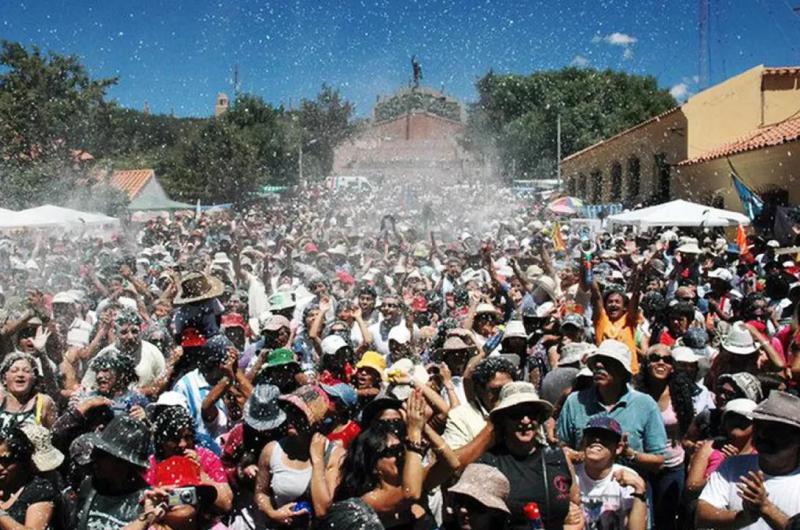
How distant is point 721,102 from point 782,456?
2408cm

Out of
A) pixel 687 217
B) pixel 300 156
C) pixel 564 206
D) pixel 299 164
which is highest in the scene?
pixel 300 156

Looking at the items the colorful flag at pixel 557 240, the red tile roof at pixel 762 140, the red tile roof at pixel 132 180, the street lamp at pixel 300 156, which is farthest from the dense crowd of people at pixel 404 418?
the street lamp at pixel 300 156

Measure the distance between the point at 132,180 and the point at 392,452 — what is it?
1889 inches

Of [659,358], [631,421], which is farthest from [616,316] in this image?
[631,421]

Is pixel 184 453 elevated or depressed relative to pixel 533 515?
elevated

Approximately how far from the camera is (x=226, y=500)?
3.71 metres

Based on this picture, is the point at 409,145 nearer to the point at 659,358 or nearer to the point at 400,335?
the point at 400,335

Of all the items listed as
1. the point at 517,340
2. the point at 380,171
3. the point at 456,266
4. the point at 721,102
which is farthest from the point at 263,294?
the point at 380,171

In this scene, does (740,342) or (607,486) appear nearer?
(607,486)

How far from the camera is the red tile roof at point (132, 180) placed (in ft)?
155

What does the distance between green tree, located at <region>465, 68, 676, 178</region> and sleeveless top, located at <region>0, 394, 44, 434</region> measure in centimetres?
5519

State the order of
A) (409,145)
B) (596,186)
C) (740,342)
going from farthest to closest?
(409,145)
(596,186)
(740,342)

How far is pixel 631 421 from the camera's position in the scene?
4340 mm

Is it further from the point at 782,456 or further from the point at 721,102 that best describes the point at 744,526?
the point at 721,102
